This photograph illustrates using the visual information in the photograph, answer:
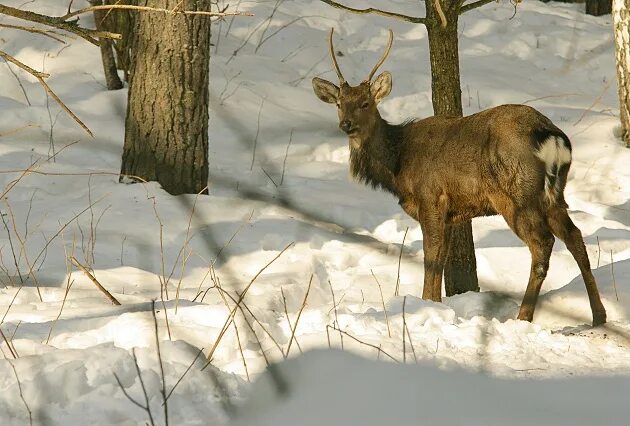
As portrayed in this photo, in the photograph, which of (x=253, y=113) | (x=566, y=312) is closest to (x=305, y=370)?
(x=566, y=312)

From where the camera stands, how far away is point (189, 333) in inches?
183

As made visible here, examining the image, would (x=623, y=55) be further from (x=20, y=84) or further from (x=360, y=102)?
(x=20, y=84)

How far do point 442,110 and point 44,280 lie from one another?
10.2 ft

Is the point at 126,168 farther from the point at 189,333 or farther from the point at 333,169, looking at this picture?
the point at 189,333

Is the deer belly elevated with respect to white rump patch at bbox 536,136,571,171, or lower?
lower

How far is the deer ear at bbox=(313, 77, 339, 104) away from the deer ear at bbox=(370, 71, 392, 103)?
0.29m

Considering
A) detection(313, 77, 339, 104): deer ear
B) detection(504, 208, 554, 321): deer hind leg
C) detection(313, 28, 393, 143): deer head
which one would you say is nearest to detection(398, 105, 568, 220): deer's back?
detection(504, 208, 554, 321): deer hind leg

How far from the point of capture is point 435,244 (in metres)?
6.82

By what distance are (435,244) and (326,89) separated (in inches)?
64.8

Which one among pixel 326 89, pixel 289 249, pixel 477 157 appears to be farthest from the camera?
pixel 289 249

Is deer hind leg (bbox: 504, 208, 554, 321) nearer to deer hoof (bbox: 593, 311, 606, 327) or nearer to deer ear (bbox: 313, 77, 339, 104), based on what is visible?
deer hoof (bbox: 593, 311, 606, 327)

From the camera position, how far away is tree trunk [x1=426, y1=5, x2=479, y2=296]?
7.13m

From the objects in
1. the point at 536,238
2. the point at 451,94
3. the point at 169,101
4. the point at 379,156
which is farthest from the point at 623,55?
the point at 536,238

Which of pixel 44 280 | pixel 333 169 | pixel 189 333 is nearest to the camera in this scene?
pixel 189 333
